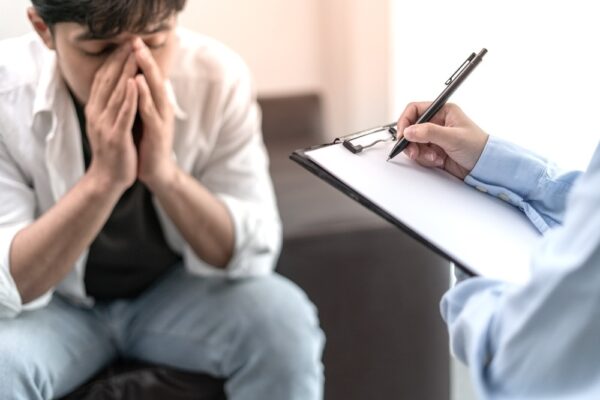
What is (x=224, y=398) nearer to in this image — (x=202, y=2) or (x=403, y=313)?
(x=403, y=313)

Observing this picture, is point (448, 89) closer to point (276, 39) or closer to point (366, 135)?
point (366, 135)

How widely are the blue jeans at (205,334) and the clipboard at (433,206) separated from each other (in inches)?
13.2

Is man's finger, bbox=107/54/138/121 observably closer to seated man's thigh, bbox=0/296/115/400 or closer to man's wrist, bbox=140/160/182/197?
man's wrist, bbox=140/160/182/197

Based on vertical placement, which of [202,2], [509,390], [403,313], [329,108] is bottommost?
[403,313]

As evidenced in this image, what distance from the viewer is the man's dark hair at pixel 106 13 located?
78 centimetres

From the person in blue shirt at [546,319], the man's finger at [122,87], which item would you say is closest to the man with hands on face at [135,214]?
the man's finger at [122,87]

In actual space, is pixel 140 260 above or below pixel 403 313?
above

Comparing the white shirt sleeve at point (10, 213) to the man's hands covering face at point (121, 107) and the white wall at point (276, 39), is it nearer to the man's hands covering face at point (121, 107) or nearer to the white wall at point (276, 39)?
the man's hands covering face at point (121, 107)

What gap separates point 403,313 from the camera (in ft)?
3.66

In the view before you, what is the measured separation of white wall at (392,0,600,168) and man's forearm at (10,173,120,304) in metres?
0.42

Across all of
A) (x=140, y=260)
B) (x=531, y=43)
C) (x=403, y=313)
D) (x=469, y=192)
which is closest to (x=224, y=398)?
(x=140, y=260)

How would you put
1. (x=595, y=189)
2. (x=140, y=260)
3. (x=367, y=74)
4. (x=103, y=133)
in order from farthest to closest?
(x=367, y=74), (x=140, y=260), (x=103, y=133), (x=595, y=189)

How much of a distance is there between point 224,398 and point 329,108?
2.40 feet

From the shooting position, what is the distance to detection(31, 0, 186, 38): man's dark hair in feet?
2.55
